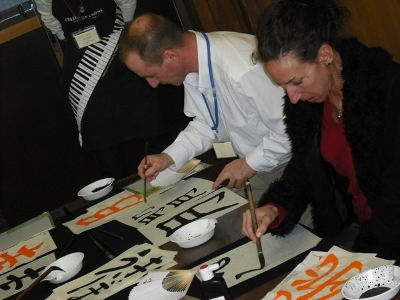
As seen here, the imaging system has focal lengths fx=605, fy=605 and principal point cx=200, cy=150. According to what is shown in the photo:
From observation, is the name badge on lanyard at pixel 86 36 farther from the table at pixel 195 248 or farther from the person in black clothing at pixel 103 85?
the table at pixel 195 248

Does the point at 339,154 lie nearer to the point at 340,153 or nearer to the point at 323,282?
the point at 340,153

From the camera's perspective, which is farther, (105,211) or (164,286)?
(105,211)

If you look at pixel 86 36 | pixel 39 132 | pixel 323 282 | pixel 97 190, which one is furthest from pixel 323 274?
pixel 39 132

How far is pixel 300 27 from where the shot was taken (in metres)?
1.57

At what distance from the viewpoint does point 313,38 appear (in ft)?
5.17

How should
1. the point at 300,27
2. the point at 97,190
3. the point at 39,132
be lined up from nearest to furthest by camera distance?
the point at 300,27, the point at 97,190, the point at 39,132

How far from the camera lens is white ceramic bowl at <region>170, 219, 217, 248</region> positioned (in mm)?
1765

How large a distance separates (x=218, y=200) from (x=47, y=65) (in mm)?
2518

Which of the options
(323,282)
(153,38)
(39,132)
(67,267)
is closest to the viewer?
(323,282)

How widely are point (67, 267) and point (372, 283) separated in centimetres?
104

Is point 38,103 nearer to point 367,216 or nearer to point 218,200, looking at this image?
point 218,200

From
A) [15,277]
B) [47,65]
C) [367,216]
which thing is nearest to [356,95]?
[367,216]

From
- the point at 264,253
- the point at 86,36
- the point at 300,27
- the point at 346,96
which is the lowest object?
the point at 264,253

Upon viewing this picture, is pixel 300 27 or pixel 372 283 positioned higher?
pixel 300 27
